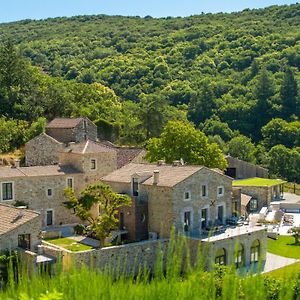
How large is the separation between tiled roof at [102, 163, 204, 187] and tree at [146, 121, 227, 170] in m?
7.21

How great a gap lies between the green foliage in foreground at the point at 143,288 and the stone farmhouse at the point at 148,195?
20.5m

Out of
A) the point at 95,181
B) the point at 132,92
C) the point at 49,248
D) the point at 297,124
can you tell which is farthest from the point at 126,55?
the point at 49,248

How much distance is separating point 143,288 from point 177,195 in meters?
22.5

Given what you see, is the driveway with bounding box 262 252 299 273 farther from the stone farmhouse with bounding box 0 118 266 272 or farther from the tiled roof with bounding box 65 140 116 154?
the tiled roof with bounding box 65 140 116 154

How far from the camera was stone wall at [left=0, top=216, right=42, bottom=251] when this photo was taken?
24375 millimetres

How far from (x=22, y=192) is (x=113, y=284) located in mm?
24852

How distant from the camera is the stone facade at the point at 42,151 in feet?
138

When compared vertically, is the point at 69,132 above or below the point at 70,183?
above

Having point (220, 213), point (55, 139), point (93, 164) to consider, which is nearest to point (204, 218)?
point (220, 213)

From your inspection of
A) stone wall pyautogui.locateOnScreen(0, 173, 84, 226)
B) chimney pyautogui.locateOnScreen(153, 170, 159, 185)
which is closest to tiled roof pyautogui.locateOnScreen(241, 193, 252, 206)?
chimney pyautogui.locateOnScreen(153, 170, 159, 185)

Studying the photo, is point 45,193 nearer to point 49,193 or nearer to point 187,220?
point 49,193

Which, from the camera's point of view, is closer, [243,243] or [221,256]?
[221,256]

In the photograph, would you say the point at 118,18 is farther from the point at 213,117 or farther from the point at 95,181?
the point at 95,181

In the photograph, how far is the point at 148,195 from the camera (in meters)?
30.5
